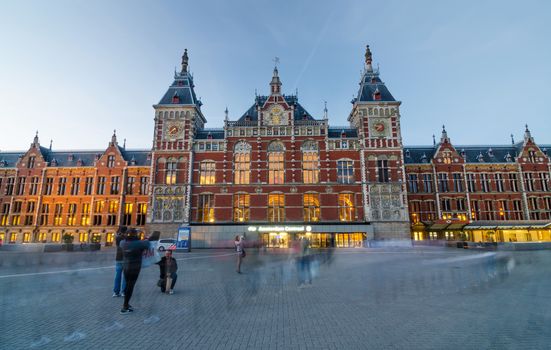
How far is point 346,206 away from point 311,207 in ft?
16.1

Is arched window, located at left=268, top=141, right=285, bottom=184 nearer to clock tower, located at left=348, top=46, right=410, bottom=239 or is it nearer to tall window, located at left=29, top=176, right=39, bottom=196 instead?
clock tower, located at left=348, top=46, right=410, bottom=239

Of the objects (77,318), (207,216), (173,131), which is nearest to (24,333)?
(77,318)

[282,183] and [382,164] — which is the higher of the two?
[382,164]

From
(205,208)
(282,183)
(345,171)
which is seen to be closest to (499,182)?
(345,171)

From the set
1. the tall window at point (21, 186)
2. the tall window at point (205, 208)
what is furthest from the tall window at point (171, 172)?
the tall window at point (21, 186)

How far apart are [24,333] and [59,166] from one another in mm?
54552

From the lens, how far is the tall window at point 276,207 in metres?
40.3

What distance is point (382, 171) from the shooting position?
41219 millimetres

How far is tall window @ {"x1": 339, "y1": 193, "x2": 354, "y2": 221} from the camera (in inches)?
1576

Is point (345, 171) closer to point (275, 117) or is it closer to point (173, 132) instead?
point (275, 117)

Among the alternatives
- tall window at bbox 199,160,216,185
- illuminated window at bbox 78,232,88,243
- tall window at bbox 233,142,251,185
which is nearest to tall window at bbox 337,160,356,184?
tall window at bbox 233,142,251,185

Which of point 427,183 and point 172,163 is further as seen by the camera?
point 427,183

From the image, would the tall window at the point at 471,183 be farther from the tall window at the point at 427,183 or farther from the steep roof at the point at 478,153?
the tall window at the point at 427,183

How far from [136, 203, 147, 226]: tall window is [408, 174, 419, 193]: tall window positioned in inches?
1718
